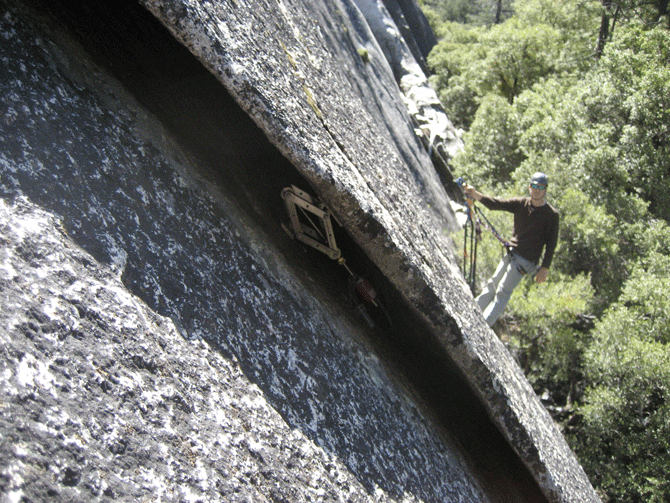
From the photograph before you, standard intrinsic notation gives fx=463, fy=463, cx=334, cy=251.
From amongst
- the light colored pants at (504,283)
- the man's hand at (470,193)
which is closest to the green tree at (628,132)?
the light colored pants at (504,283)

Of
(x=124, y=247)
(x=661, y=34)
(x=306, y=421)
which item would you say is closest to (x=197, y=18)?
(x=124, y=247)

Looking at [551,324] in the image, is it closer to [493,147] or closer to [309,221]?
[309,221]

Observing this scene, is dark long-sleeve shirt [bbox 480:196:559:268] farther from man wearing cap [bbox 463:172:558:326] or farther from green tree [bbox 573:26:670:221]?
green tree [bbox 573:26:670:221]

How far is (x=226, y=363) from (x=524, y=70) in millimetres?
26779

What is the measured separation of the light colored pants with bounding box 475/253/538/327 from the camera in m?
7.64

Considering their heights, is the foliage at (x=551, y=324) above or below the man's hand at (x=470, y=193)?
below

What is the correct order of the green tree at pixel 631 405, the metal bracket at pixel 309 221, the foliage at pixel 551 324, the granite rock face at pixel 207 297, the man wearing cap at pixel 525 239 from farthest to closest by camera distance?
the foliage at pixel 551 324, the green tree at pixel 631 405, the man wearing cap at pixel 525 239, the metal bracket at pixel 309 221, the granite rock face at pixel 207 297

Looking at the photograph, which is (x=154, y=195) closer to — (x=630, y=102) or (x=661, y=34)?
(x=630, y=102)

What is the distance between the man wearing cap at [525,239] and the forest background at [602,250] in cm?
282

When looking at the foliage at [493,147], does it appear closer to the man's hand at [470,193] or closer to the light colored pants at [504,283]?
the light colored pants at [504,283]

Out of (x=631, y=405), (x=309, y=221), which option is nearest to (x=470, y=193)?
(x=309, y=221)

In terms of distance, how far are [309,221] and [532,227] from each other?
4.92m

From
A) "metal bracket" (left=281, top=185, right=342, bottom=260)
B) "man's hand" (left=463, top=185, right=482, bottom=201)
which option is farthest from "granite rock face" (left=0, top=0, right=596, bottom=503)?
"man's hand" (left=463, top=185, right=482, bottom=201)

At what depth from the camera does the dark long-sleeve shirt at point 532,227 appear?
7363mm
